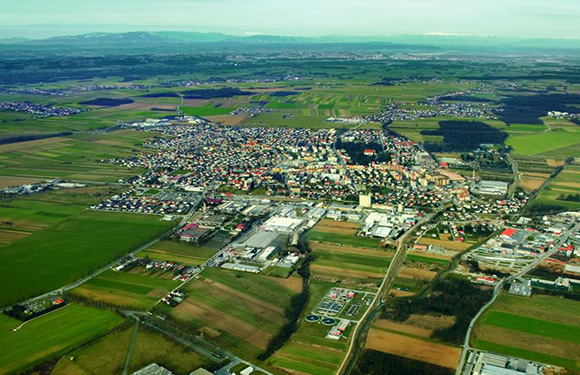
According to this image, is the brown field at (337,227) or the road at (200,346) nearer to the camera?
the road at (200,346)

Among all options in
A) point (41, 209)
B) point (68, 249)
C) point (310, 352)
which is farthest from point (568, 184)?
point (41, 209)

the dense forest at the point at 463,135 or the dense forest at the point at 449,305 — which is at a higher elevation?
the dense forest at the point at 463,135

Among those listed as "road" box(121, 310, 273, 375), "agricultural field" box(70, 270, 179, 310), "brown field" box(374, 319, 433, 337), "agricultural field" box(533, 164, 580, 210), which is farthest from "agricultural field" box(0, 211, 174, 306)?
"agricultural field" box(533, 164, 580, 210)

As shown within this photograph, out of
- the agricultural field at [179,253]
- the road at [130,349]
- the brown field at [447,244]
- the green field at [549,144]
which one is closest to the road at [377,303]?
the brown field at [447,244]

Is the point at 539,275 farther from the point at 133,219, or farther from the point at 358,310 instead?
the point at 133,219

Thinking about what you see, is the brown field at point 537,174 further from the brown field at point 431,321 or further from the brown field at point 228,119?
the brown field at point 228,119

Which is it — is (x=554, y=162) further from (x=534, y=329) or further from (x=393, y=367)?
(x=393, y=367)

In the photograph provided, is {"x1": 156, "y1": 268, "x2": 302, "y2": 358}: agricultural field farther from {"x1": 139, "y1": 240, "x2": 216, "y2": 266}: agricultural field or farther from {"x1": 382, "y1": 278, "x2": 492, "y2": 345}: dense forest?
{"x1": 382, "y1": 278, "x2": 492, "y2": 345}: dense forest
